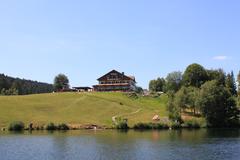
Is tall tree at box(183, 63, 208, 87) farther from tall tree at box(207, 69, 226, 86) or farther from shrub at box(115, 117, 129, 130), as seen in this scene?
shrub at box(115, 117, 129, 130)

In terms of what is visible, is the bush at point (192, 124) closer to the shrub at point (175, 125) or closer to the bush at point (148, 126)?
the shrub at point (175, 125)

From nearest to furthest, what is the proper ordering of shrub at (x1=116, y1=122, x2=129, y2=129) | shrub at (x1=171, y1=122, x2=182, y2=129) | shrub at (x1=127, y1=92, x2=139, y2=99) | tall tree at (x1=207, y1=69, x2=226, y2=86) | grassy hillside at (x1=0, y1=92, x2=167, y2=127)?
shrub at (x1=116, y1=122, x2=129, y2=129) < shrub at (x1=171, y1=122, x2=182, y2=129) < grassy hillside at (x1=0, y1=92, x2=167, y2=127) < shrub at (x1=127, y1=92, x2=139, y2=99) < tall tree at (x1=207, y1=69, x2=226, y2=86)

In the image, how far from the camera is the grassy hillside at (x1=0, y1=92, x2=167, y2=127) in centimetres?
14238

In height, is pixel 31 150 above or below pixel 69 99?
below

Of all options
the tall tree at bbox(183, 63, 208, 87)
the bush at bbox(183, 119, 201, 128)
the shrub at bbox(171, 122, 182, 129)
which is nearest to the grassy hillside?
the shrub at bbox(171, 122, 182, 129)

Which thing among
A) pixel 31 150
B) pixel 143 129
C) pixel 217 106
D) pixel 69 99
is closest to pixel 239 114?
pixel 217 106

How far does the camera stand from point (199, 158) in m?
61.9

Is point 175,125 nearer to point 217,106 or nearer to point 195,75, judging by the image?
point 217,106

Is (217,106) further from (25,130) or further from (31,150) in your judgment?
(31,150)

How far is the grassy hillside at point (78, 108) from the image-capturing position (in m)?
142

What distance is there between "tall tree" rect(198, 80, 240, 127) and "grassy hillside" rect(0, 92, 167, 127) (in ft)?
48.7

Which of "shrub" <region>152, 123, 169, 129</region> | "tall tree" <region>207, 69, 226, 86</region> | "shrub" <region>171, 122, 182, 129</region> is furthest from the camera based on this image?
"tall tree" <region>207, 69, 226, 86</region>

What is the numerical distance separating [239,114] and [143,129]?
3309cm

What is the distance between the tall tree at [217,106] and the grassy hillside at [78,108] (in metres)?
14.8
